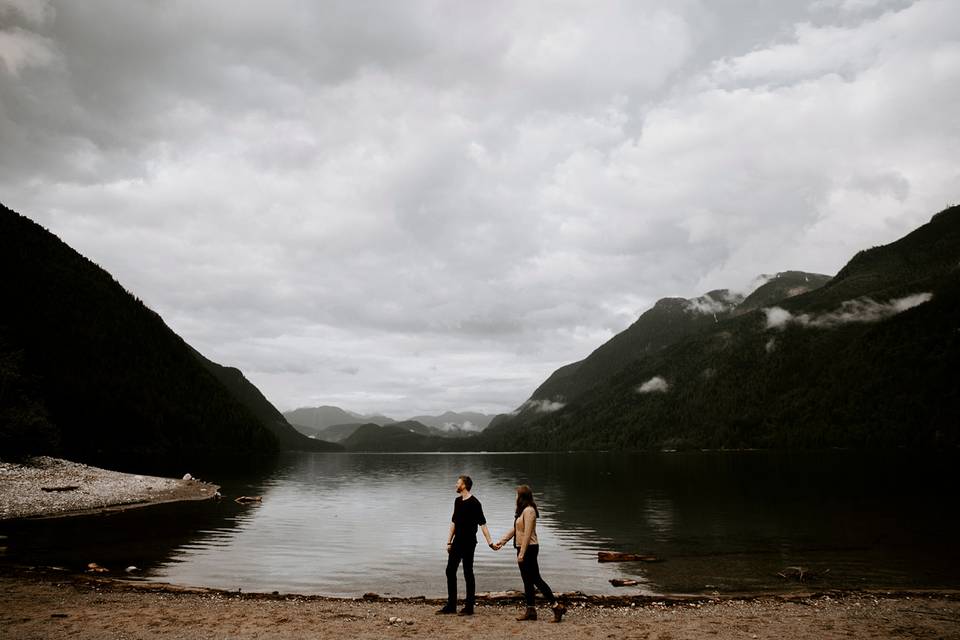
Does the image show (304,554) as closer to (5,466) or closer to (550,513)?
(550,513)

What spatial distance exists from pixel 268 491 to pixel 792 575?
236 ft

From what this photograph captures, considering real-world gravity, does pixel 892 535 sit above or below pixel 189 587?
below

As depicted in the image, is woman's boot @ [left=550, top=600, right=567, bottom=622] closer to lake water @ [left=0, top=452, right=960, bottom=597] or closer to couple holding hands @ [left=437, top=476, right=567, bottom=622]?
couple holding hands @ [left=437, top=476, right=567, bottom=622]

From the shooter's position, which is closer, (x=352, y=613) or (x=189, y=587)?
(x=352, y=613)

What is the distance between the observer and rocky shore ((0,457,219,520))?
46.2 meters

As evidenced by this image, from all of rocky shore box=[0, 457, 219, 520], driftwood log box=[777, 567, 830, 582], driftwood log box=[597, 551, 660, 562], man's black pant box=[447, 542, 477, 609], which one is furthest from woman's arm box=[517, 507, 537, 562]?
rocky shore box=[0, 457, 219, 520]

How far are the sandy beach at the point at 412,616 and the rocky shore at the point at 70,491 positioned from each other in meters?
30.0

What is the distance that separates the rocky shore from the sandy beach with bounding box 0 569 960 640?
29974mm

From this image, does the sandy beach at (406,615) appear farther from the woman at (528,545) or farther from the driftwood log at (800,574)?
the driftwood log at (800,574)

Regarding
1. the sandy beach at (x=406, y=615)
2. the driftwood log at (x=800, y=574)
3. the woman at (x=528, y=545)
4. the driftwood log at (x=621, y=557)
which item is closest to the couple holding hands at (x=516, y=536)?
the woman at (x=528, y=545)

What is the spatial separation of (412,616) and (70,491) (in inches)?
2023

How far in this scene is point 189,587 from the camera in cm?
2331

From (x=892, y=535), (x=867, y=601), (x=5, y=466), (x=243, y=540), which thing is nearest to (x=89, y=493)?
(x=5, y=466)

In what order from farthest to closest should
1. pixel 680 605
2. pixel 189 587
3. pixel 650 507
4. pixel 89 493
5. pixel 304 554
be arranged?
pixel 650 507 < pixel 89 493 < pixel 304 554 < pixel 189 587 < pixel 680 605
